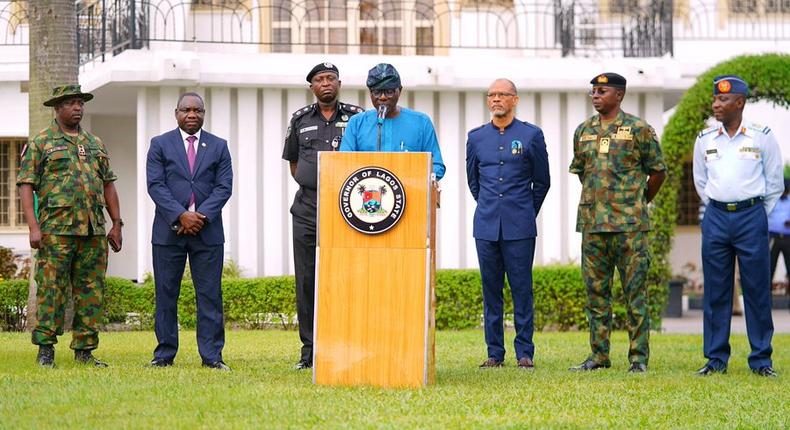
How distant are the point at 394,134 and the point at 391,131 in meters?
0.03

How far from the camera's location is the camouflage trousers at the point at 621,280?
9.27 metres

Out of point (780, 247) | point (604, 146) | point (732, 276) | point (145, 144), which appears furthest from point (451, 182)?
point (732, 276)

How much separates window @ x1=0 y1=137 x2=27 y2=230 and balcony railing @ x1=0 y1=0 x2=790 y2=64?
1.83 metres

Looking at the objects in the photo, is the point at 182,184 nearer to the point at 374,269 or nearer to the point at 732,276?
the point at 374,269

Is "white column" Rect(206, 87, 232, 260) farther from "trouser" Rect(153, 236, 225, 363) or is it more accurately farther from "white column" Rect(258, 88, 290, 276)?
"trouser" Rect(153, 236, 225, 363)

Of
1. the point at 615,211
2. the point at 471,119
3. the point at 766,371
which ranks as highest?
the point at 471,119

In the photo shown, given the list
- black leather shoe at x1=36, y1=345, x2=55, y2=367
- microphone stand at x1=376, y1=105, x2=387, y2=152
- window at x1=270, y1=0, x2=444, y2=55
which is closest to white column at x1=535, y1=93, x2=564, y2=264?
window at x1=270, y1=0, x2=444, y2=55

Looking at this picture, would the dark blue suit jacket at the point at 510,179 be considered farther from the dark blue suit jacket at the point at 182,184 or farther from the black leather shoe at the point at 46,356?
the black leather shoe at the point at 46,356

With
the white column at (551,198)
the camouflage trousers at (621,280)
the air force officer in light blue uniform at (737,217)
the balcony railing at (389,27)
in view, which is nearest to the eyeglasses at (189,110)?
the camouflage trousers at (621,280)

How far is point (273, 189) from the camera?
53.5 feet

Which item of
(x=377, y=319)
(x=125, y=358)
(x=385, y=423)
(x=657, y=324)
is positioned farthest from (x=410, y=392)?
(x=657, y=324)

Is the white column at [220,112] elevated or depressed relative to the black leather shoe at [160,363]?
elevated

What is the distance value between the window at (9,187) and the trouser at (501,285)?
11757mm

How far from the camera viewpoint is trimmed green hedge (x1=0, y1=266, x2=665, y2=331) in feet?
47.5
